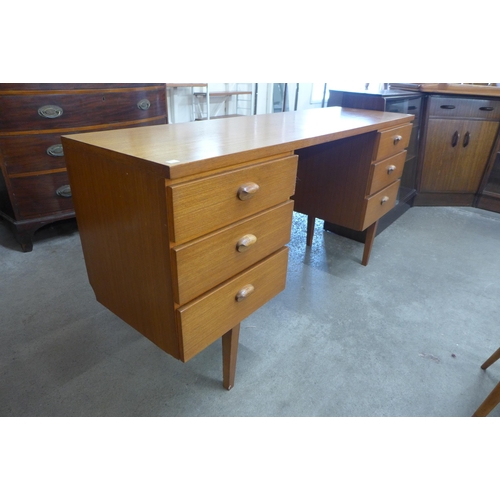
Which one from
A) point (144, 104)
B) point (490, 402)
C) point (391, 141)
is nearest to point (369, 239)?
point (391, 141)

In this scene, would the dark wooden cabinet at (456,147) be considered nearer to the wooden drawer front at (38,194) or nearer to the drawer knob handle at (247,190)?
the drawer knob handle at (247,190)

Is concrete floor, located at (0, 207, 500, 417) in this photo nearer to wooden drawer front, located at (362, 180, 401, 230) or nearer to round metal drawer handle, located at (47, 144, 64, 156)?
wooden drawer front, located at (362, 180, 401, 230)

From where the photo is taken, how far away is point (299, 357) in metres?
1.28

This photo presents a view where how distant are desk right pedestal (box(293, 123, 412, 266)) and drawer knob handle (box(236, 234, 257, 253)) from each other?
2.71 ft

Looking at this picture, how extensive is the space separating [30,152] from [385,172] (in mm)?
1594

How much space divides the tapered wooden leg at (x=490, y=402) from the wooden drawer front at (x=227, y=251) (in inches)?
26.0

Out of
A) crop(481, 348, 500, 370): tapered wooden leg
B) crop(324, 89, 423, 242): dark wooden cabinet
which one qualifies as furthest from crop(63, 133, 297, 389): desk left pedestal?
crop(324, 89, 423, 242): dark wooden cabinet

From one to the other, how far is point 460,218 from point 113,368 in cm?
237

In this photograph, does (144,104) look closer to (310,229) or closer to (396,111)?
(310,229)

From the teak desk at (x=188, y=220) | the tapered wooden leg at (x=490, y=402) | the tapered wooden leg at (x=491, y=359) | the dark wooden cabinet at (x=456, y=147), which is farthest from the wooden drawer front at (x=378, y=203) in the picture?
the dark wooden cabinet at (x=456, y=147)
